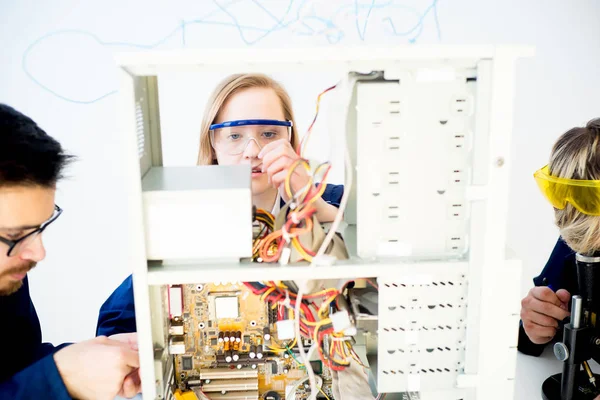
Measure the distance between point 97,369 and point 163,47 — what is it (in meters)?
1.82

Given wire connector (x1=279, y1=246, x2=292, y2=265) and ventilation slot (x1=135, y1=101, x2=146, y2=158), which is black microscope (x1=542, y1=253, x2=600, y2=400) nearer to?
wire connector (x1=279, y1=246, x2=292, y2=265)

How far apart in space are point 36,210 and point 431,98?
769 mm

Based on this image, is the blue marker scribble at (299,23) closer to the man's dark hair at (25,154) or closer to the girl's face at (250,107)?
the girl's face at (250,107)

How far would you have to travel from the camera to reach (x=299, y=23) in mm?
2438

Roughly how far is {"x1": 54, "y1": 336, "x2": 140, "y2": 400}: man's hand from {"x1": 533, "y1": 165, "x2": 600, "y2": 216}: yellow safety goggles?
1045 millimetres

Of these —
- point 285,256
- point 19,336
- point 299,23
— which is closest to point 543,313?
Answer: point 285,256

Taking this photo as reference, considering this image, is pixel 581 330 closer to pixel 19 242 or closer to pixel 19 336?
pixel 19 242

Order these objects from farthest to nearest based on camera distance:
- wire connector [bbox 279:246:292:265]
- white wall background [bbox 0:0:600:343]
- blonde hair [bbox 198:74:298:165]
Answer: white wall background [bbox 0:0:600:343] → blonde hair [bbox 198:74:298:165] → wire connector [bbox 279:246:292:265]

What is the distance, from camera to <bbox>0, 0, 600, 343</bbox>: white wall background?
2.38 metres

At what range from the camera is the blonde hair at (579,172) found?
132 centimetres

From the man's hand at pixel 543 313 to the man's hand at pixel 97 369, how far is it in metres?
1.10

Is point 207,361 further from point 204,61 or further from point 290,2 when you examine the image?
point 290,2

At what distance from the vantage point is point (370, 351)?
106 cm

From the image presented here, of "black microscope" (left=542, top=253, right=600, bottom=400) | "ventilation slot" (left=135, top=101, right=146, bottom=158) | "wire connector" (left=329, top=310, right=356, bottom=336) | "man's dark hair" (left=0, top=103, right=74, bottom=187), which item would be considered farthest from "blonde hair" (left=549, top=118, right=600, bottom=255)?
"man's dark hair" (left=0, top=103, right=74, bottom=187)
